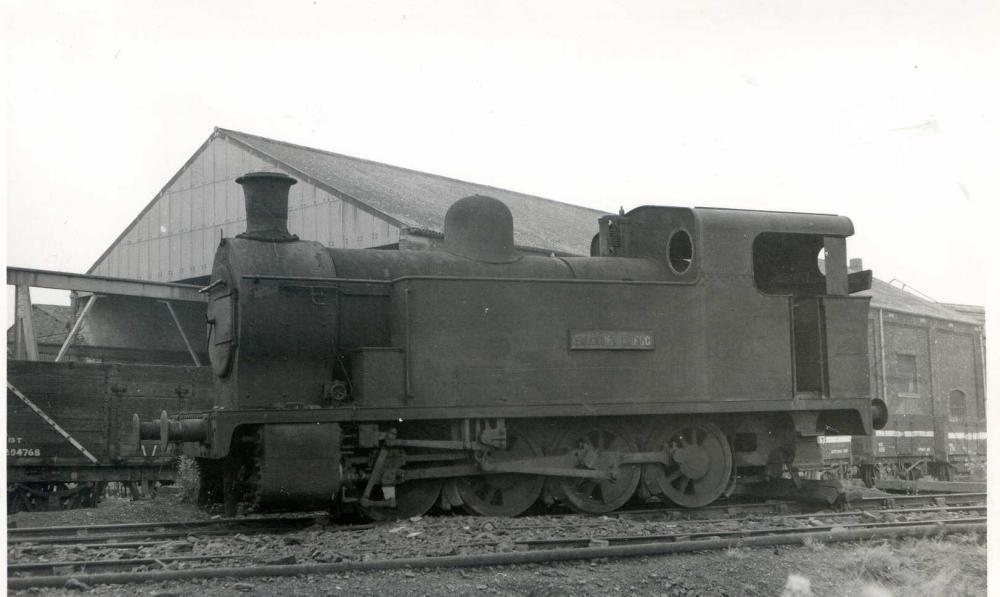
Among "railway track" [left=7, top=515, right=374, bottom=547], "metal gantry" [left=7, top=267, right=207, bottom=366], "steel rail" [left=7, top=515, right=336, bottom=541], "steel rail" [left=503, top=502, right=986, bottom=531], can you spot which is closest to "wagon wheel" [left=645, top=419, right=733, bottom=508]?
"steel rail" [left=503, top=502, right=986, bottom=531]

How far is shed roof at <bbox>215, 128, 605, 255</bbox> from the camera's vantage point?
16.4 meters

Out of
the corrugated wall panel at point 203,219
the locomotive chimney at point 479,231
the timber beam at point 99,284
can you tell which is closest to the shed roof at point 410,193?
the corrugated wall panel at point 203,219

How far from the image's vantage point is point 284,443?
25.4 feet

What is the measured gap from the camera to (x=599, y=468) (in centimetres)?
908

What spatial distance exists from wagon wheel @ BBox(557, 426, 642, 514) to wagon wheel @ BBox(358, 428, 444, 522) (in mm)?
1339

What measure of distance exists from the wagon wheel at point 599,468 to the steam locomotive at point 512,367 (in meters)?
0.02

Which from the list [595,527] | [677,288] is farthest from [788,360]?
[595,527]

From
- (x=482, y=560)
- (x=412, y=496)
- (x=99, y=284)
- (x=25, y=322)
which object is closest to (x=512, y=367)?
(x=412, y=496)

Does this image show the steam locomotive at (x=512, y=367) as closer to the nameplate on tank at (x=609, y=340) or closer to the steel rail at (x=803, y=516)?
the nameplate on tank at (x=609, y=340)

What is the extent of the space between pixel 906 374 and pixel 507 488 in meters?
17.7

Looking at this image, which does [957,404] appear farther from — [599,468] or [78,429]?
[78,429]

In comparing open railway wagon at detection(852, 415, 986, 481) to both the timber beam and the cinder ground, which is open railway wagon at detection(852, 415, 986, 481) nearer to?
the cinder ground

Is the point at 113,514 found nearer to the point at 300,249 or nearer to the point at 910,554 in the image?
the point at 300,249

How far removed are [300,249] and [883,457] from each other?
43.4 feet
